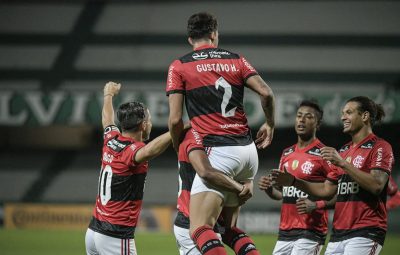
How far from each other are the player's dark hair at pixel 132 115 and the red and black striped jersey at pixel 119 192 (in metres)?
0.13

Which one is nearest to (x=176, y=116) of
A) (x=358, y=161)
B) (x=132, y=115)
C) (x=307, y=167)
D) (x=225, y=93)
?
(x=225, y=93)

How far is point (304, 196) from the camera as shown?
594cm

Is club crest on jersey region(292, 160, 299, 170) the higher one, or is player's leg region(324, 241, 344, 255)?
club crest on jersey region(292, 160, 299, 170)

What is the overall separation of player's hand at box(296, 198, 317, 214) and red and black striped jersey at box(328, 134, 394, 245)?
56 cm

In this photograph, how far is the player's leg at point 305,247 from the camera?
5.71 meters

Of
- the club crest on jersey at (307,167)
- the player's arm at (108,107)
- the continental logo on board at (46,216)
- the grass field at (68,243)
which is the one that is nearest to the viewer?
the player's arm at (108,107)

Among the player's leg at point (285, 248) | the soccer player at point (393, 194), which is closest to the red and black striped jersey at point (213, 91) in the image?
the player's leg at point (285, 248)

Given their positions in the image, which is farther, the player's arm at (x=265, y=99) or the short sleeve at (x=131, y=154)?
the short sleeve at (x=131, y=154)

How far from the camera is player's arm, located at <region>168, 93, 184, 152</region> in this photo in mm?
4312

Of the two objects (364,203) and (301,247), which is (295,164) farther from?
(364,203)

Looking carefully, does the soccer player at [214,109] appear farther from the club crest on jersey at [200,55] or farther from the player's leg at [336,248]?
the player's leg at [336,248]

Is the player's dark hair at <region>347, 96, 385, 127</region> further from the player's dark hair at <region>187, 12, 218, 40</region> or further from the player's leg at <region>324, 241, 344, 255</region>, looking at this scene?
the player's dark hair at <region>187, 12, 218, 40</region>

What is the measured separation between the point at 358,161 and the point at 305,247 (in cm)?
116

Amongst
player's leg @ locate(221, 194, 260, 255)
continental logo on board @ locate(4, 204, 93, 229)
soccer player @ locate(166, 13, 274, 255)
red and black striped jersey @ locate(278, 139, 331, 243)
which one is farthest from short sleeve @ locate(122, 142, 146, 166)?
continental logo on board @ locate(4, 204, 93, 229)
